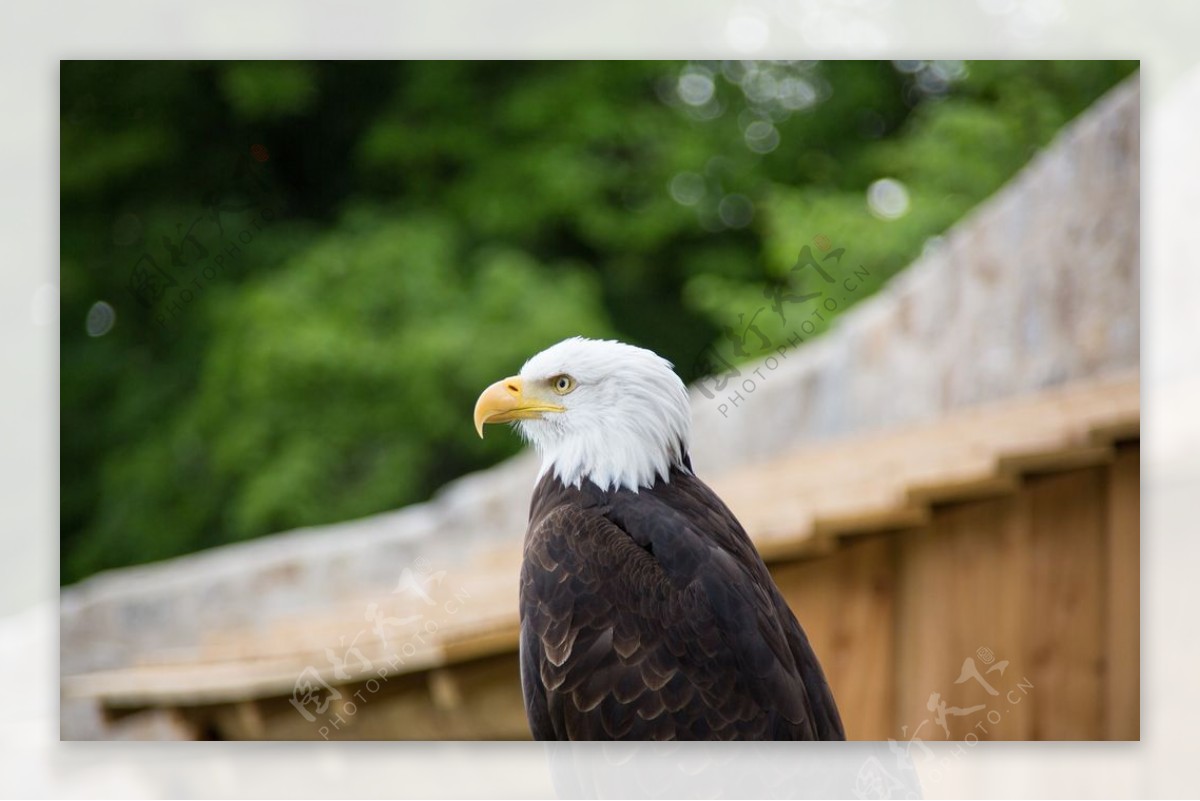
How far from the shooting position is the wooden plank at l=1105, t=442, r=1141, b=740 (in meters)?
3.22

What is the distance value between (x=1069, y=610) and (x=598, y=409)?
1326 mm

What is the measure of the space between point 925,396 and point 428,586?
63.4 inches

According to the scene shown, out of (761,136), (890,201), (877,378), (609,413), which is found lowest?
(609,413)

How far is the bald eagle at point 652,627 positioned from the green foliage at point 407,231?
109cm

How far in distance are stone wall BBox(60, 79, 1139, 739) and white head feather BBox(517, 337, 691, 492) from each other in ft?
4.28

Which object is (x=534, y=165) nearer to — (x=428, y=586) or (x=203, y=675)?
(x=428, y=586)

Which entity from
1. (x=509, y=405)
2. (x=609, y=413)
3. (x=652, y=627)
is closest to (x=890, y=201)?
(x=609, y=413)

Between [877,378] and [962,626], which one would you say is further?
[877,378]

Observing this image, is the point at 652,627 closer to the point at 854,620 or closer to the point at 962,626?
the point at 854,620

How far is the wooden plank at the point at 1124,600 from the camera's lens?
10.6 ft

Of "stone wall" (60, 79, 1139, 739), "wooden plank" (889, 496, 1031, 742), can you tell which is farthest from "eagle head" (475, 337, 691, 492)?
"stone wall" (60, 79, 1139, 739)

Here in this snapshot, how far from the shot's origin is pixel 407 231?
14.1ft

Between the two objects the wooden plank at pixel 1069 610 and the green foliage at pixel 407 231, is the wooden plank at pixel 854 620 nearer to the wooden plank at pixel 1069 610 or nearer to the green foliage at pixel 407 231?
the wooden plank at pixel 1069 610

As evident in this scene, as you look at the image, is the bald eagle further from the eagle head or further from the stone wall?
the stone wall
